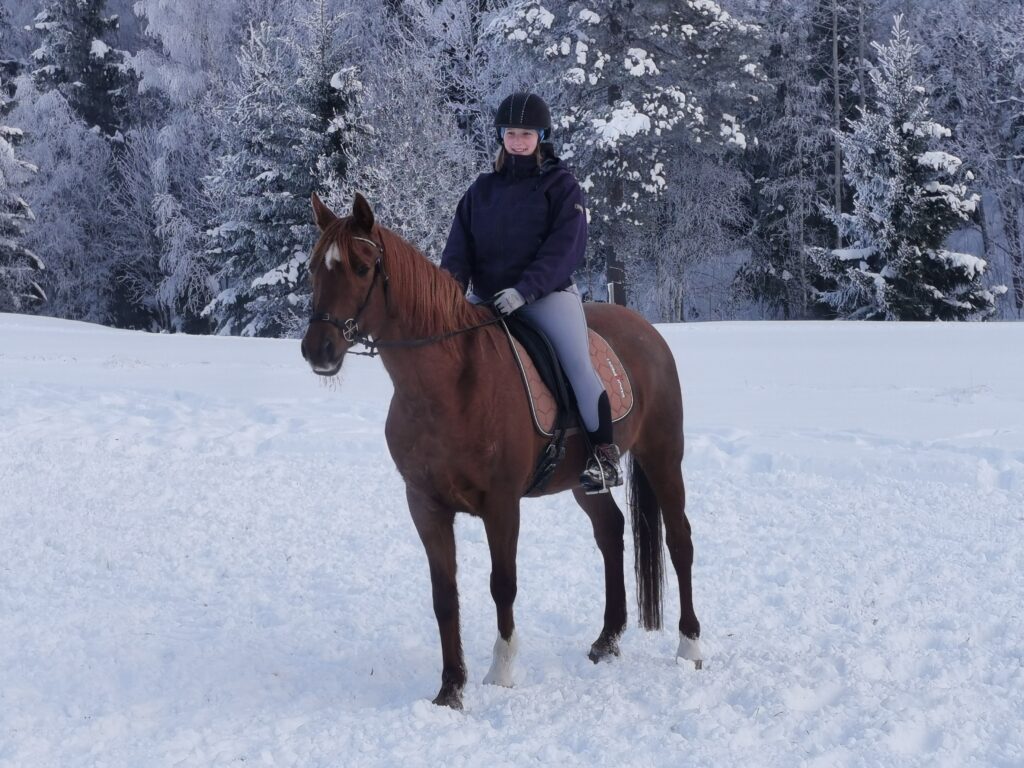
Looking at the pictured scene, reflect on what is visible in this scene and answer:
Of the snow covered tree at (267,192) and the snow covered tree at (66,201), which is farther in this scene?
the snow covered tree at (66,201)

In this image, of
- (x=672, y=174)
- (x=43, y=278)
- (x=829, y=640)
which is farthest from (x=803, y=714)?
(x=43, y=278)

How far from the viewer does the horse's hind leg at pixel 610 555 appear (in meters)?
4.89

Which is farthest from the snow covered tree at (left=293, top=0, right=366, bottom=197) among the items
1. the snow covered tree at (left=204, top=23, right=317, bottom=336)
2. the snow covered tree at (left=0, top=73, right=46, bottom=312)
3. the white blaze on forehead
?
the white blaze on forehead

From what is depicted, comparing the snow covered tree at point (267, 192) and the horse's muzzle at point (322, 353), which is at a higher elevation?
the snow covered tree at point (267, 192)

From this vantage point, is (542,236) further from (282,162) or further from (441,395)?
(282,162)

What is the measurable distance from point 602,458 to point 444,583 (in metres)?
0.91

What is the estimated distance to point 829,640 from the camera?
470cm

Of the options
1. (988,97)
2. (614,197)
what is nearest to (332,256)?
(614,197)

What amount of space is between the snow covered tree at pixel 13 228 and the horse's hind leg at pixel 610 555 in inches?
1169

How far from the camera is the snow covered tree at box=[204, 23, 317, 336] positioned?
2664cm

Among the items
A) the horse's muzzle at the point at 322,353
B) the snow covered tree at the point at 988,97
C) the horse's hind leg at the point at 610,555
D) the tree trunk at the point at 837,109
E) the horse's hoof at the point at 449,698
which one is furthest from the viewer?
the tree trunk at the point at 837,109

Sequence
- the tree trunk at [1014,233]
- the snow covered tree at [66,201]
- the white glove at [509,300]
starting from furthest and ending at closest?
the snow covered tree at [66,201], the tree trunk at [1014,233], the white glove at [509,300]

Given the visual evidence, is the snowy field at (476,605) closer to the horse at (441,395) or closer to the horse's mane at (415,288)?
the horse at (441,395)

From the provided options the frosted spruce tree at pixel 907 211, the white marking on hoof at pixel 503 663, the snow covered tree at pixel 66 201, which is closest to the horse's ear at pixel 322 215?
the white marking on hoof at pixel 503 663
